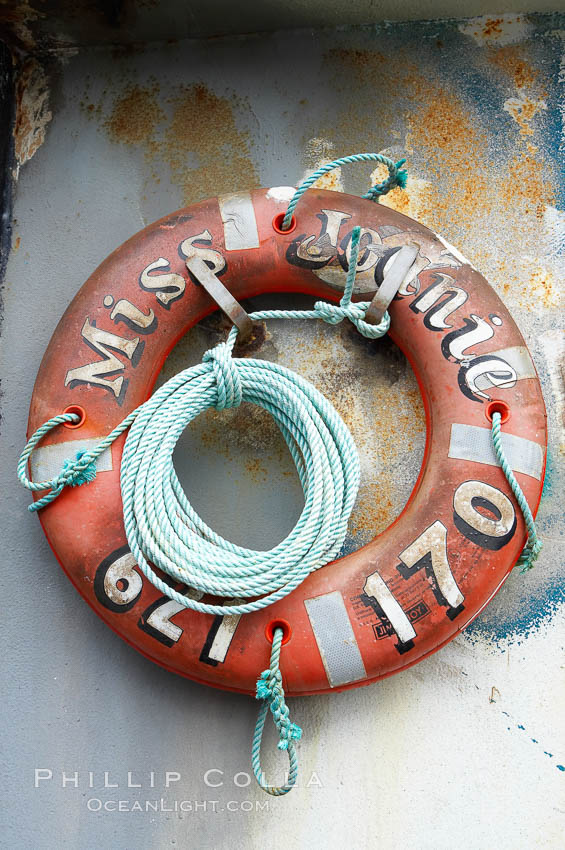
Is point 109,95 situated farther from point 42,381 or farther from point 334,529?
point 334,529

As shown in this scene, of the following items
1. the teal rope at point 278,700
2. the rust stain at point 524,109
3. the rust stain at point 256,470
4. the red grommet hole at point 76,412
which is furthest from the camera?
the rust stain at point 524,109

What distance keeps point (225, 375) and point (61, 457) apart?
1.08 feet

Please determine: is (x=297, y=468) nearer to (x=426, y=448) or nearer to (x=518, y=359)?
(x=426, y=448)

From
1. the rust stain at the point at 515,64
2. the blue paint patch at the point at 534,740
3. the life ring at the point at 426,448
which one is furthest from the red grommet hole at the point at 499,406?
the rust stain at the point at 515,64

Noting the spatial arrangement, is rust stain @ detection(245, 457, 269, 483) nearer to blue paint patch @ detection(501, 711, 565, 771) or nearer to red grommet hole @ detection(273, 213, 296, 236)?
red grommet hole @ detection(273, 213, 296, 236)

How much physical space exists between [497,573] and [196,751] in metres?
0.66

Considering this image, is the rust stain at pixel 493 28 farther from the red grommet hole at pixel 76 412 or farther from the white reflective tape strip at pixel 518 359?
the red grommet hole at pixel 76 412

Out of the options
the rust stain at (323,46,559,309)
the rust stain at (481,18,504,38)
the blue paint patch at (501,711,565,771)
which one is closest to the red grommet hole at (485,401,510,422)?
the rust stain at (323,46,559,309)

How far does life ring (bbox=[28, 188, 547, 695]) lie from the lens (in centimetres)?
120

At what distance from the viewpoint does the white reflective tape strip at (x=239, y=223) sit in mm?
1329

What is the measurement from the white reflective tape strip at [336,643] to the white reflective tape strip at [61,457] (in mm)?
445

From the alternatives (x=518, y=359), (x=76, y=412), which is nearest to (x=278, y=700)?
(x=76, y=412)

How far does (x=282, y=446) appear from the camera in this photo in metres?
1.44

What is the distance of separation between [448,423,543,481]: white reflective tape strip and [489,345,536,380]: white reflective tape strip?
121mm
